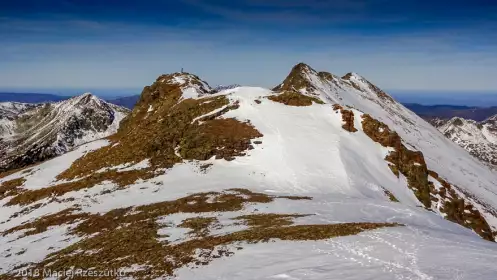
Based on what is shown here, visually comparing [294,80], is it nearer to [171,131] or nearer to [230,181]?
[171,131]

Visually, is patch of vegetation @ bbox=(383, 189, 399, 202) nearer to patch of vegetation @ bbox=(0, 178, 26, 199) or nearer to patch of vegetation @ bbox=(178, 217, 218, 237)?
patch of vegetation @ bbox=(178, 217, 218, 237)

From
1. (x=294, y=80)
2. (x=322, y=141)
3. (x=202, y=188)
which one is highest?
(x=294, y=80)

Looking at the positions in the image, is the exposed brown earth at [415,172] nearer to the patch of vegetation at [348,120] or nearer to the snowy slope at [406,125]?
the patch of vegetation at [348,120]

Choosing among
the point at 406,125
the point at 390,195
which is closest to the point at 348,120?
the point at 390,195

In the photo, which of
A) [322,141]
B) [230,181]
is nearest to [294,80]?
[322,141]

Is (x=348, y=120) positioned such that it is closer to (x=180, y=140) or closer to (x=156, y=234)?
(x=180, y=140)

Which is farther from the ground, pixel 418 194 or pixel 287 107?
pixel 287 107

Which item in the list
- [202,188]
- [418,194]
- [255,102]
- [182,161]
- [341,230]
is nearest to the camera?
[341,230]

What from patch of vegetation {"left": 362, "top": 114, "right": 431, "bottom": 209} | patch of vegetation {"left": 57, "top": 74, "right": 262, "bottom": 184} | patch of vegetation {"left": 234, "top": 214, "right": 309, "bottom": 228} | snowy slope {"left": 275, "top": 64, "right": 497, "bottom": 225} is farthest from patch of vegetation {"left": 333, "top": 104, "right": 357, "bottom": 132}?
snowy slope {"left": 275, "top": 64, "right": 497, "bottom": 225}
